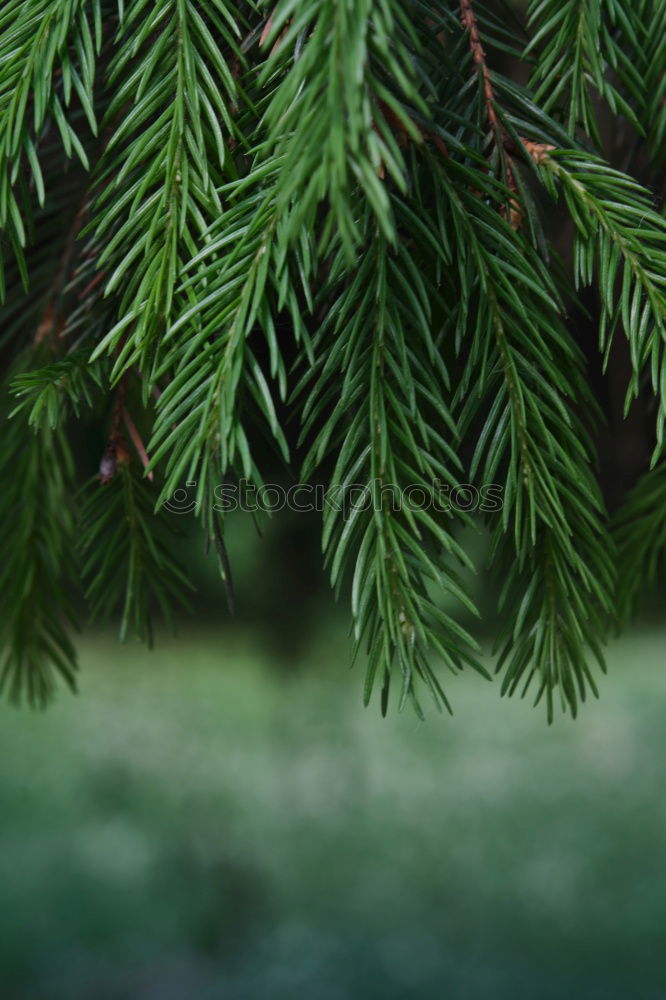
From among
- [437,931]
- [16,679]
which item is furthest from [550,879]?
[16,679]

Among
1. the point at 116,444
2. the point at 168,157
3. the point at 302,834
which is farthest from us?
the point at 302,834

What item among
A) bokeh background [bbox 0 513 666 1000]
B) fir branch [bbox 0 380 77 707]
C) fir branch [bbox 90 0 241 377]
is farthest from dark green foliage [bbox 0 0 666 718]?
bokeh background [bbox 0 513 666 1000]

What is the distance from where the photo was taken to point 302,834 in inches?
35.9

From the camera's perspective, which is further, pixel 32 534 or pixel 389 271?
pixel 32 534

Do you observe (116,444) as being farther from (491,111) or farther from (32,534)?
(491,111)

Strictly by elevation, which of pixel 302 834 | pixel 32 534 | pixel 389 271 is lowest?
pixel 302 834

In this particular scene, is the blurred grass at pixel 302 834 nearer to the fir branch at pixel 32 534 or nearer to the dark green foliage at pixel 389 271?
the fir branch at pixel 32 534

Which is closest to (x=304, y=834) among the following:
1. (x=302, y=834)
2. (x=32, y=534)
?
(x=302, y=834)

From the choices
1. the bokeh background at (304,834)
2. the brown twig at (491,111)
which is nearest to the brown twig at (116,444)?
the brown twig at (491,111)

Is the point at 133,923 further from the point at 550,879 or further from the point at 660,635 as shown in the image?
the point at 660,635

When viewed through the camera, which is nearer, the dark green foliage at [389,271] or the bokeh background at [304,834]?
the dark green foliage at [389,271]

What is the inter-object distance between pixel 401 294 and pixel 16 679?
35 centimetres

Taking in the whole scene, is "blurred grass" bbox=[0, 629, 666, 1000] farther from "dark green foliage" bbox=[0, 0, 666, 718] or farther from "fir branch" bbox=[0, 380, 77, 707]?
"dark green foliage" bbox=[0, 0, 666, 718]

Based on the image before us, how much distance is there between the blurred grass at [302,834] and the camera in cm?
89
